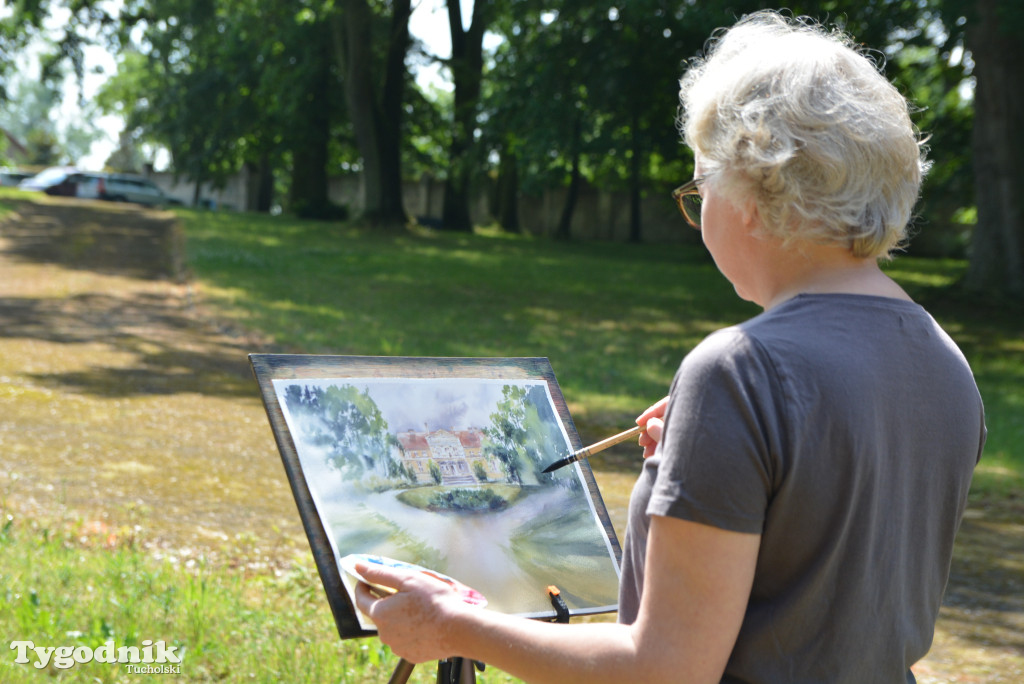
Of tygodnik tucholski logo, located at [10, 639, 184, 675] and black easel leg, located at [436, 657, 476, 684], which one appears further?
tygodnik tucholski logo, located at [10, 639, 184, 675]

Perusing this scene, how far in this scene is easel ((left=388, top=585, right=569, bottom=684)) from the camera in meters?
1.94

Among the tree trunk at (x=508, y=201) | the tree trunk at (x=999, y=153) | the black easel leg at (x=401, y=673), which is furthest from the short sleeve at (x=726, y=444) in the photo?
the tree trunk at (x=508, y=201)

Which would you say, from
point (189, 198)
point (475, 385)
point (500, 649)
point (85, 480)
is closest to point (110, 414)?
point (85, 480)

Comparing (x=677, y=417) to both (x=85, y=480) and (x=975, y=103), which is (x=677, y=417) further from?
(x=975, y=103)

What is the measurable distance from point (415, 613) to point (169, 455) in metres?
4.60

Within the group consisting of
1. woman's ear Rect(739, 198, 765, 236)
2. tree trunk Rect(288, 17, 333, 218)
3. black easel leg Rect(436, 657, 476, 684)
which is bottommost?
black easel leg Rect(436, 657, 476, 684)

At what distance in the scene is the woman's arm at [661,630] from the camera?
132cm

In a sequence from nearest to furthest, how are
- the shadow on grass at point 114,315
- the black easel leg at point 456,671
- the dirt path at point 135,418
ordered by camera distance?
the black easel leg at point 456,671 → the dirt path at point 135,418 → the shadow on grass at point 114,315

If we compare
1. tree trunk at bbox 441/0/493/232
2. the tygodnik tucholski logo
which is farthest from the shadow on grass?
tree trunk at bbox 441/0/493/232

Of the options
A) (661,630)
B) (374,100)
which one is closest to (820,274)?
(661,630)

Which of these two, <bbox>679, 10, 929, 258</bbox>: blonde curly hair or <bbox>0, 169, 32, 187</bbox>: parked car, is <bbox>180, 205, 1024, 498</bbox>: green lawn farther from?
<bbox>0, 169, 32, 187</bbox>: parked car

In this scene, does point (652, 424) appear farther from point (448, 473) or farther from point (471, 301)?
point (471, 301)

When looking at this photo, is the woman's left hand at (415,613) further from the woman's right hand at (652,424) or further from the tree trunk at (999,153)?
the tree trunk at (999,153)

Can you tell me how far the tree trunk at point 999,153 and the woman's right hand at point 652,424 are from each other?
1410 centimetres
